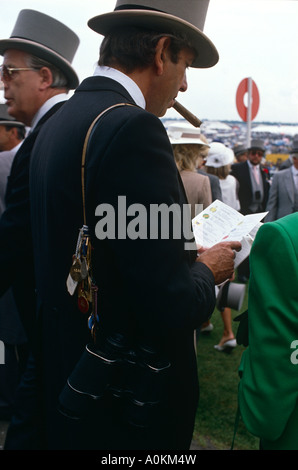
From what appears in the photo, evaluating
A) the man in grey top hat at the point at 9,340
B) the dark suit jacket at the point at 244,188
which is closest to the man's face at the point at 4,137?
the man in grey top hat at the point at 9,340

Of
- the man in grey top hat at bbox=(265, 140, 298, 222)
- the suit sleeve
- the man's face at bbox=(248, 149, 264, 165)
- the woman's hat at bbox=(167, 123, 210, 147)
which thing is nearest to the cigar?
the suit sleeve

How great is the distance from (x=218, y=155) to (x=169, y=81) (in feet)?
13.4

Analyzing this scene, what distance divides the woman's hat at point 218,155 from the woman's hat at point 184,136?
3.17 ft

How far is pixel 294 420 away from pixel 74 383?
1.94ft

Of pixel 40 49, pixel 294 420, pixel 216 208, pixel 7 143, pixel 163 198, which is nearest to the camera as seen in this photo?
pixel 163 198

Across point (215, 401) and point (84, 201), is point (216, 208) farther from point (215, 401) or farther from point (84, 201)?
point (215, 401)

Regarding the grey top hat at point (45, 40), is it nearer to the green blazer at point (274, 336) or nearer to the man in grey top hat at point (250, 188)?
the green blazer at point (274, 336)

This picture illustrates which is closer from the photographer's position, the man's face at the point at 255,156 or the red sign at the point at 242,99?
the man's face at the point at 255,156

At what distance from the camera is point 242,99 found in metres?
10.2

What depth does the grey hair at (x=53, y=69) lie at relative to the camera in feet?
7.57

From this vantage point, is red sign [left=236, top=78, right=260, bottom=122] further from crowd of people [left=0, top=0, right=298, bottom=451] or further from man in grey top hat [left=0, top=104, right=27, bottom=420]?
crowd of people [left=0, top=0, right=298, bottom=451]
